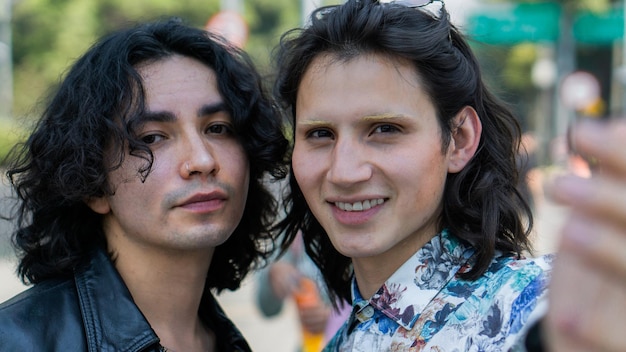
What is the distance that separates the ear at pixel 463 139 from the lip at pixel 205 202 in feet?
2.70

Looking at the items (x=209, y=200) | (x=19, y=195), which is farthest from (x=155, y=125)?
(x=19, y=195)

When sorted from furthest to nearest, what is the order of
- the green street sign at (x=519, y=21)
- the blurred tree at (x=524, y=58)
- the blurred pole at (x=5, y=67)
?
the blurred pole at (x=5, y=67) < the blurred tree at (x=524, y=58) < the green street sign at (x=519, y=21)

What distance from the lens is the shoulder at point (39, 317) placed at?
2.15 metres

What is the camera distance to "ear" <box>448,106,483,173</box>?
227 centimetres

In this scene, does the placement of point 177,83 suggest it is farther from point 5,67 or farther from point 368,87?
point 5,67

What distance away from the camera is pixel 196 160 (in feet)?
8.17

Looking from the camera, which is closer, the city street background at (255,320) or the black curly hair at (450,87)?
the black curly hair at (450,87)

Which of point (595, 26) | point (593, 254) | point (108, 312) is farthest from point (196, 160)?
point (595, 26)

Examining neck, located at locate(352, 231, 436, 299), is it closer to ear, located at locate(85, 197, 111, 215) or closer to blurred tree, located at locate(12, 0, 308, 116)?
ear, located at locate(85, 197, 111, 215)

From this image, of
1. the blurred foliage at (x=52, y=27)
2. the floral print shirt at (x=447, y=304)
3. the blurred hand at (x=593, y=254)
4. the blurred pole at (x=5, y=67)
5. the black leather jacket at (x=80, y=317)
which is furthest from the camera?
the blurred foliage at (x=52, y=27)

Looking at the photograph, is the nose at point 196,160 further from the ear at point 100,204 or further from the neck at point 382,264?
the neck at point 382,264

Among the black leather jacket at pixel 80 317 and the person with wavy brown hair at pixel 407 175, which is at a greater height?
the person with wavy brown hair at pixel 407 175

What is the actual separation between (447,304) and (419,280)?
0.47ft

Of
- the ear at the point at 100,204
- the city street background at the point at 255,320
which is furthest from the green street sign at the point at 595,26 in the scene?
the ear at the point at 100,204
